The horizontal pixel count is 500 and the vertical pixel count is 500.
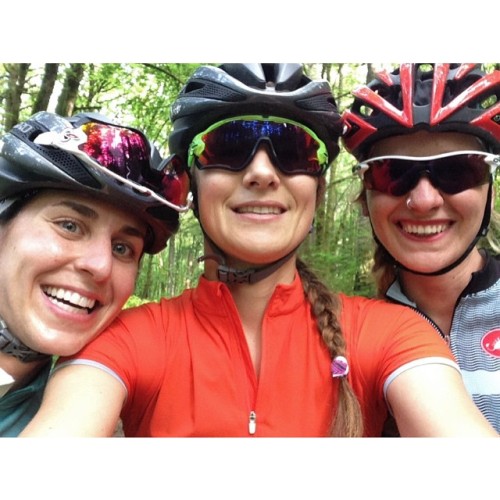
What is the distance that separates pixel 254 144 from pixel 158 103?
704 cm

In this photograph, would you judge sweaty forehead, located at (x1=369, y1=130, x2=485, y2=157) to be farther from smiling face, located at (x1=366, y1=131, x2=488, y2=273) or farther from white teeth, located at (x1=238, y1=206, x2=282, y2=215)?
white teeth, located at (x1=238, y1=206, x2=282, y2=215)

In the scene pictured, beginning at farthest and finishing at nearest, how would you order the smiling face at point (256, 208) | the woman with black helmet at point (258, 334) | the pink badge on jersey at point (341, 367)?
1. the smiling face at point (256, 208)
2. the pink badge on jersey at point (341, 367)
3. the woman with black helmet at point (258, 334)

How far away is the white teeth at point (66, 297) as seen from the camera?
229 cm

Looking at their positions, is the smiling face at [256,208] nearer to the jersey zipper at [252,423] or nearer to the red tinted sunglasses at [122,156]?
the red tinted sunglasses at [122,156]

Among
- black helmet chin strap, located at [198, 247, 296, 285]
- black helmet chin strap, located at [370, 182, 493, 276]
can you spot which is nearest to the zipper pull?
black helmet chin strap, located at [198, 247, 296, 285]

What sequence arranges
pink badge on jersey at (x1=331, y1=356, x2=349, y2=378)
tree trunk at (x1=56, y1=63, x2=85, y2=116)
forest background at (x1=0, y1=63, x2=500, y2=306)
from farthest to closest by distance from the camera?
tree trunk at (x1=56, y1=63, x2=85, y2=116), forest background at (x1=0, y1=63, x2=500, y2=306), pink badge on jersey at (x1=331, y1=356, x2=349, y2=378)

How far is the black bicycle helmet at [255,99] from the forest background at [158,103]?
159 inches

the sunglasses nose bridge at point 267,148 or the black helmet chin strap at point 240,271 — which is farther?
the black helmet chin strap at point 240,271

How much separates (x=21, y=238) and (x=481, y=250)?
9.44 feet

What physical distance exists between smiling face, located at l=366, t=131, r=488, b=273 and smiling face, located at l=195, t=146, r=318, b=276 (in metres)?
0.81

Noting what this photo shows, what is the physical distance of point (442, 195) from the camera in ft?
9.47

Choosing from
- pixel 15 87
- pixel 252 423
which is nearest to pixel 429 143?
pixel 252 423

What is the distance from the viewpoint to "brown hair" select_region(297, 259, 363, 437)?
211 centimetres

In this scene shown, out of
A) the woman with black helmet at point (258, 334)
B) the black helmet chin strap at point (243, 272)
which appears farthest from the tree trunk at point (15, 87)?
the black helmet chin strap at point (243, 272)
